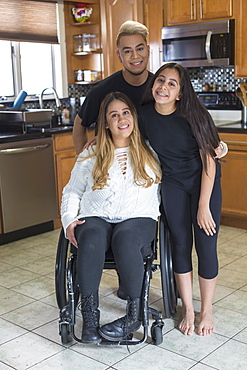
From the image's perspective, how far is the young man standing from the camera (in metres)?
2.54

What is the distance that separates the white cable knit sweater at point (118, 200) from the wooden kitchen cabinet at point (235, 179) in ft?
5.91

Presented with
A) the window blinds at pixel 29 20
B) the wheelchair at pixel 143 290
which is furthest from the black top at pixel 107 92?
the window blinds at pixel 29 20

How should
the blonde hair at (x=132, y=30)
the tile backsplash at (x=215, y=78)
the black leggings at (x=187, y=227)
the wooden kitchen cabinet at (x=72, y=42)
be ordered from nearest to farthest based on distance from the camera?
the black leggings at (x=187, y=227) → the blonde hair at (x=132, y=30) → the tile backsplash at (x=215, y=78) → the wooden kitchen cabinet at (x=72, y=42)

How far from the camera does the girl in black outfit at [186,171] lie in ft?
7.52

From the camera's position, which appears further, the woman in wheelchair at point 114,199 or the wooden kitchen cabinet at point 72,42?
the wooden kitchen cabinet at point 72,42

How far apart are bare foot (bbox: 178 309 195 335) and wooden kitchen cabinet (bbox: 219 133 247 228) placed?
70.4 inches

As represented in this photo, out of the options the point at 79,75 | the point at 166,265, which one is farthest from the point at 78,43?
the point at 166,265

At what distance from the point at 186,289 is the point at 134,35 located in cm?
128

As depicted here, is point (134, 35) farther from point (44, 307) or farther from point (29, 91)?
point (29, 91)

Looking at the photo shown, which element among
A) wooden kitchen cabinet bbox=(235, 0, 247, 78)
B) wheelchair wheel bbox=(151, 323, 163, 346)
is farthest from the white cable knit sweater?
wooden kitchen cabinet bbox=(235, 0, 247, 78)

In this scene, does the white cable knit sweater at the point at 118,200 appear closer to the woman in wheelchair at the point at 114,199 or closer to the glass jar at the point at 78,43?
the woman in wheelchair at the point at 114,199

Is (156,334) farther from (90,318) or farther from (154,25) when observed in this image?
(154,25)

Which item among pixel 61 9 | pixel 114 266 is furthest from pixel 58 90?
pixel 114 266

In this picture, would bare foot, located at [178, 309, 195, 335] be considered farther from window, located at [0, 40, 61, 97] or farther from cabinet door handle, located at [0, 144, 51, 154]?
window, located at [0, 40, 61, 97]
